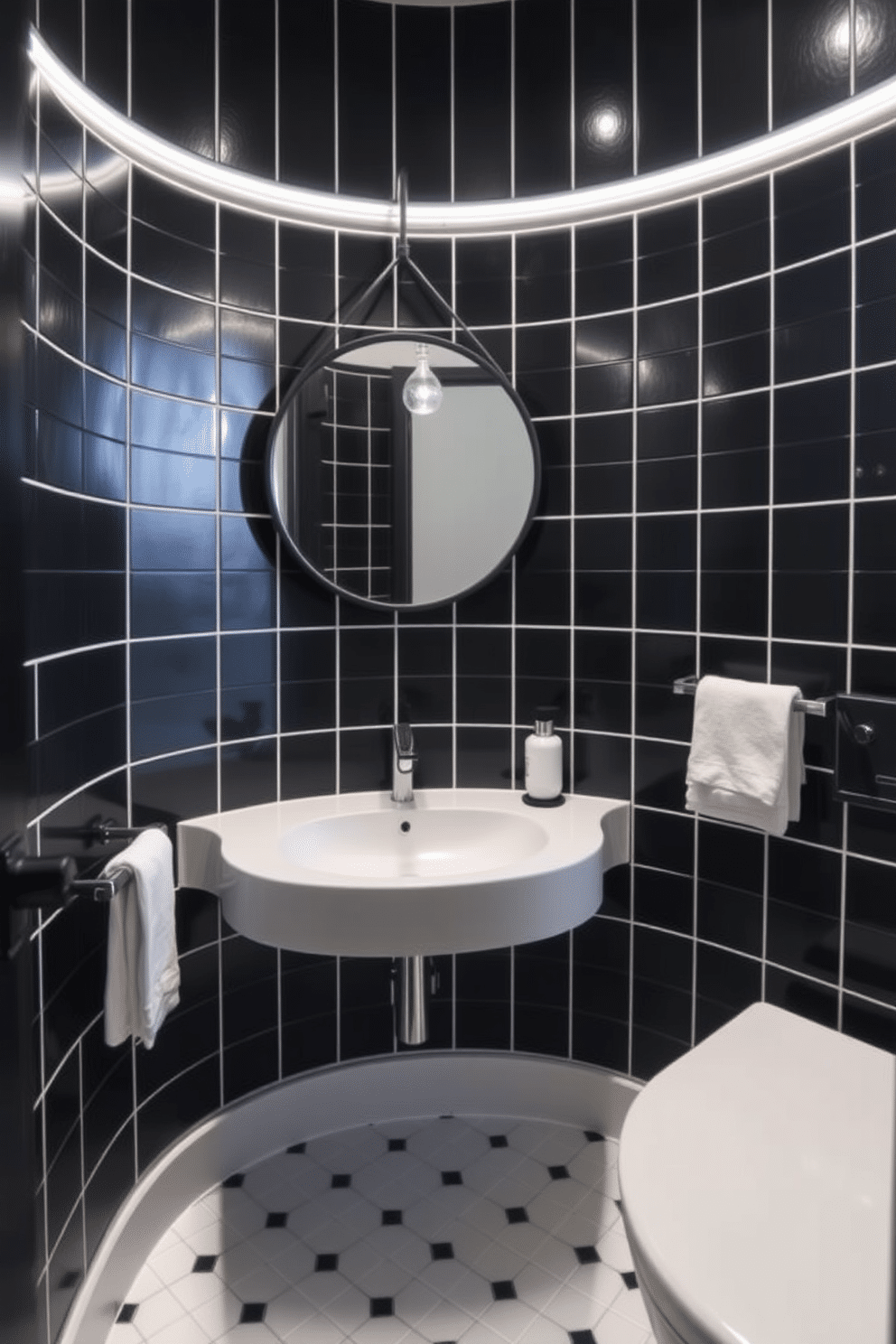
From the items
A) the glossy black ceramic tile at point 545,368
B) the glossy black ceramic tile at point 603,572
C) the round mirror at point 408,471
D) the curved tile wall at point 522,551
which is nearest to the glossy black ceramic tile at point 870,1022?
the curved tile wall at point 522,551

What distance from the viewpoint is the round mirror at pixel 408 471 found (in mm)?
1809

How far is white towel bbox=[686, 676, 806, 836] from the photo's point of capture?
1517 millimetres

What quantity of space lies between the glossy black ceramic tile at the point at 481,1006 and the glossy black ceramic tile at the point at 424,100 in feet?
5.87

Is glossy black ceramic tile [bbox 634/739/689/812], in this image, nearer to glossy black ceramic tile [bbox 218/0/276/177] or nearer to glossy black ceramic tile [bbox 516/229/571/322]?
glossy black ceramic tile [bbox 516/229/571/322]

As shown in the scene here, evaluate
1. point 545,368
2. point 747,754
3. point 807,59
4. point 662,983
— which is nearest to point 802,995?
point 662,983

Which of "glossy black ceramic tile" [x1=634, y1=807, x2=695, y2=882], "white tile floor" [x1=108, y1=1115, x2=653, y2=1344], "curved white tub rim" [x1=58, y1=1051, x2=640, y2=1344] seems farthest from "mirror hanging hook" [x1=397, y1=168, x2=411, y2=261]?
"white tile floor" [x1=108, y1=1115, x2=653, y2=1344]

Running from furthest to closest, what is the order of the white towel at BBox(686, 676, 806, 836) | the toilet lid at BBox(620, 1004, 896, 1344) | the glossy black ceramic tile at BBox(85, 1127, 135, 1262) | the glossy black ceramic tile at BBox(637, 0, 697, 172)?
the glossy black ceramic tile at BBox(637, 0, 697, 172), the white towel at BBox(686, 676, 806, 836), the glossy black ceramic tile at BBox(85, 1127, 135, 1262), the toilet lid at BBox(620, 1004, 896, 1344)

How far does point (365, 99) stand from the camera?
181 cm

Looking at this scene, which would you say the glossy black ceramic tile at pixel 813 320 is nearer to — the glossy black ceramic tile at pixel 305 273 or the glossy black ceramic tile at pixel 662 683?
the glossy black ceramic tile at pixel 662 683

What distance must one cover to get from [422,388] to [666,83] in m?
0.78

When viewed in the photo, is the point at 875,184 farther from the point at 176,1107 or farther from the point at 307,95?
the point at 176,1107

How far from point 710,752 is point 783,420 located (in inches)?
25.4

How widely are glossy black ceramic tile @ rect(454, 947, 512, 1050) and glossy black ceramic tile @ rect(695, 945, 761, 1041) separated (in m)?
0.45

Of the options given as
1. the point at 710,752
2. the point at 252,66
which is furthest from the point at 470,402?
the point at 710,752
